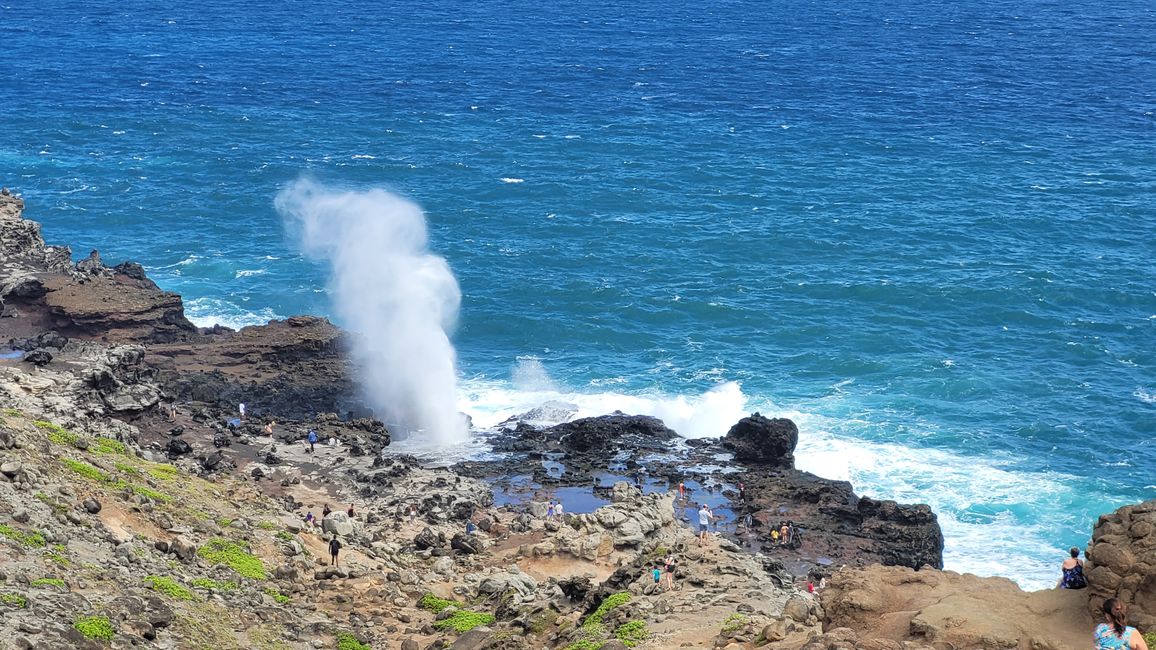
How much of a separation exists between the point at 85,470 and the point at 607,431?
91.9ft

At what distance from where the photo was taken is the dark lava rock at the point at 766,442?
62.4 meters

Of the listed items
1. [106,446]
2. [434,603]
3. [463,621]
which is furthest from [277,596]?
[106,446]

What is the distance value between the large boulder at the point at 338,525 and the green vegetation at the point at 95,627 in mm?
16297

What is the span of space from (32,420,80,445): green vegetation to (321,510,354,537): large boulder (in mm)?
9111

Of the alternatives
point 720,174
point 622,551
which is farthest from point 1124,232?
point 622,551

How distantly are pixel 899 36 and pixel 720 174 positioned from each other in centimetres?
6754

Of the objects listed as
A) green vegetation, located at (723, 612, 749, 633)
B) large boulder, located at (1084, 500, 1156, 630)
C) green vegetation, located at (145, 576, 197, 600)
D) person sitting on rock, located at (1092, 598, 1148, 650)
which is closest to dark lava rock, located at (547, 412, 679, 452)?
green vegetation, located at (723, 612, 749, 633)

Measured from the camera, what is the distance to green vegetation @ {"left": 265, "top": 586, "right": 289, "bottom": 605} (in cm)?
4056

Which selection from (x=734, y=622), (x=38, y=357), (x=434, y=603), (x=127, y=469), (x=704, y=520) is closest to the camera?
(x=734, y=622)

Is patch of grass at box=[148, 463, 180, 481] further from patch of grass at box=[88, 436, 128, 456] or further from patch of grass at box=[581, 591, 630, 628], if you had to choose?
patch of grass at box=[581, 591, 630, 628]

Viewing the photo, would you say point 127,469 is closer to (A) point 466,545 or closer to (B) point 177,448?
(B) point 177,448

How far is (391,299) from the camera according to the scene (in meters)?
79.9

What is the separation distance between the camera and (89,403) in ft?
183

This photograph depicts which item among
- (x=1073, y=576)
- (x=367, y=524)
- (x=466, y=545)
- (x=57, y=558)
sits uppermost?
(x=57, y=558)
